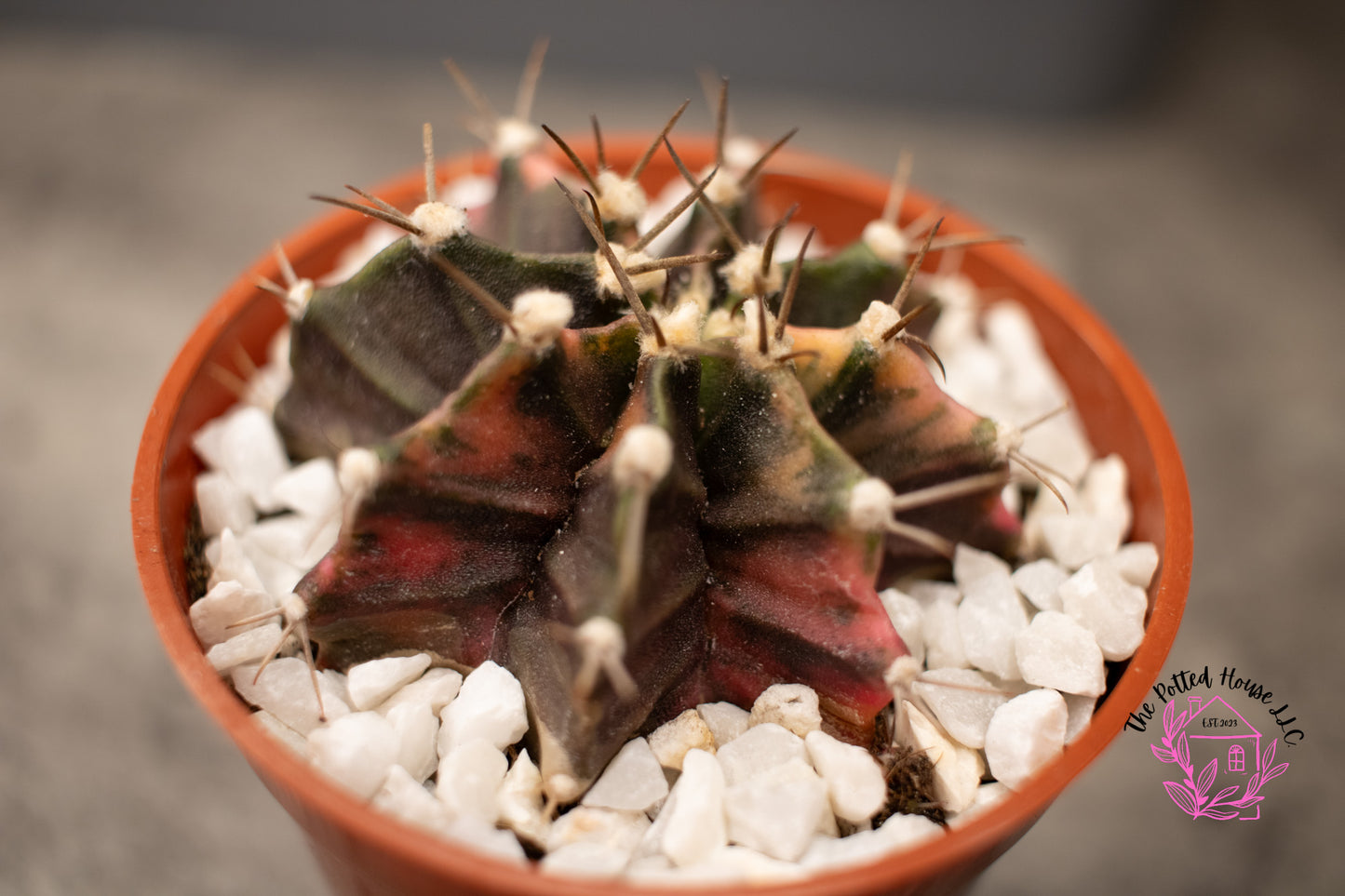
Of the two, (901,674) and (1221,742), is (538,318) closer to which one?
(901,674)

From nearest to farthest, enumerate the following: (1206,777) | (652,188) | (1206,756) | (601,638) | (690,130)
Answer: (601,638) < (1206,777) < (1206,756) < (652,188) < (690,130)

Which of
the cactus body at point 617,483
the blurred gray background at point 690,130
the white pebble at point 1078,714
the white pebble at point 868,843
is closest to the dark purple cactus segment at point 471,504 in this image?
the cactus body at point 617,483

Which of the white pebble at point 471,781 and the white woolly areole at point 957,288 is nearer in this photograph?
the white pebble at point 471,781

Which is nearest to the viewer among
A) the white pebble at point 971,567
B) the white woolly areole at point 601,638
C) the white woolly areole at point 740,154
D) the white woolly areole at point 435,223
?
the white woolly areole at point 601,638

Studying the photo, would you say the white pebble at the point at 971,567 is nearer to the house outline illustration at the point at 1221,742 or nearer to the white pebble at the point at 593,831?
the house outline illustration at the point at 1221,742

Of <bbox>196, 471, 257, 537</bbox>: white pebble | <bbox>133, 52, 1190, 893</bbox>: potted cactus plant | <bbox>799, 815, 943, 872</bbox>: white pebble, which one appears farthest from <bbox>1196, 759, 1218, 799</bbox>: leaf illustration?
<bbox>196, 471, 257, 537</bbox>: white pebble

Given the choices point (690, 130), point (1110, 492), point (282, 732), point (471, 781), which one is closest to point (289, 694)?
point (282, 732)
